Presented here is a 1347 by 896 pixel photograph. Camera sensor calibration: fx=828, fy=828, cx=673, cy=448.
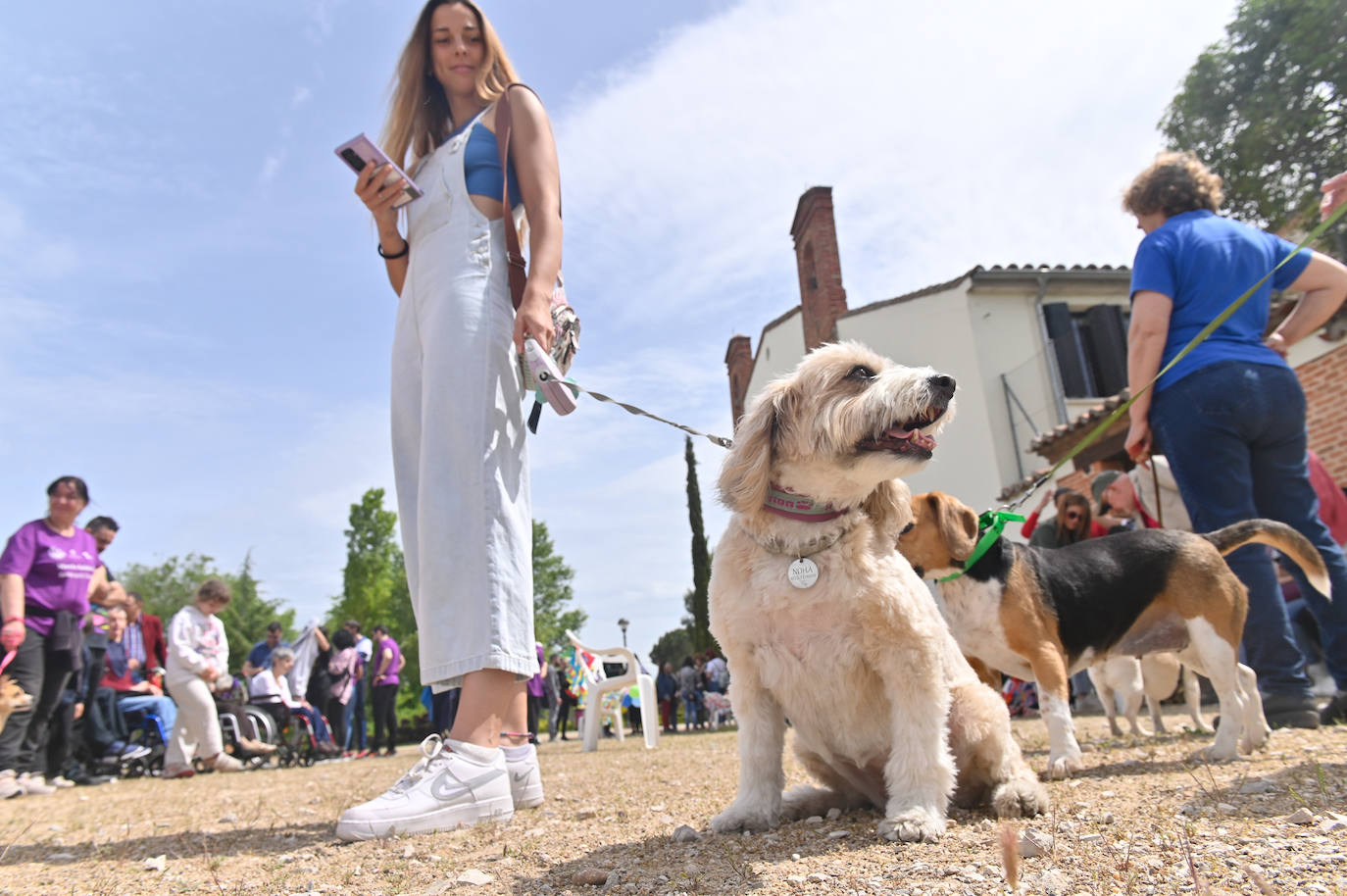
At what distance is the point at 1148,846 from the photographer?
6.80ft

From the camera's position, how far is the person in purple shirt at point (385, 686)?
14.7 meters

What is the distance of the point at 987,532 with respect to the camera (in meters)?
4.33

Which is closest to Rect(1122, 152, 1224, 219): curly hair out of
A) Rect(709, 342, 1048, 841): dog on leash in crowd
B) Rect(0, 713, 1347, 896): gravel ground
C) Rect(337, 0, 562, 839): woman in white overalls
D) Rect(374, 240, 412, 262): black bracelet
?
Rect(709, 342, 1048, 841): dog on leash in crowd

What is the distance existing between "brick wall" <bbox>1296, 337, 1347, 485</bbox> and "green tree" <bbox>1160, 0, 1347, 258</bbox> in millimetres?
13554

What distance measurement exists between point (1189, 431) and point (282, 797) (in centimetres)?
571

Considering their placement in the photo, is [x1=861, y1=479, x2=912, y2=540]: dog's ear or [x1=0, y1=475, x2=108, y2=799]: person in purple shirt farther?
[x1=0, y1=475, x2=108, y2=799]: person in purple shirt

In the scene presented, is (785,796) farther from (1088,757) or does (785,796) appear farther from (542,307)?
(1088,757)

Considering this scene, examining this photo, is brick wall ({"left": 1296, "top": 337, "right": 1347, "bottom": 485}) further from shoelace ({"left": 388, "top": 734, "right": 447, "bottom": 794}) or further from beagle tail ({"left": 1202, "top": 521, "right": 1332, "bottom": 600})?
shoelace ({"left": 388, "top": 734, "right": 447, "bottom": 794})

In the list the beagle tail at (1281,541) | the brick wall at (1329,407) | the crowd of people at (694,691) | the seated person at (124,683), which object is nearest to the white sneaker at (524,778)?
the beagle tail at (1281,541)

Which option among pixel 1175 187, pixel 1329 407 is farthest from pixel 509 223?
pixel 1329 407

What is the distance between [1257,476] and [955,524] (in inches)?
62.0

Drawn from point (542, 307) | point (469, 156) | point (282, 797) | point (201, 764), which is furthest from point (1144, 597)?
point (201, 764)

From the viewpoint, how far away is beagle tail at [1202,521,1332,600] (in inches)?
155

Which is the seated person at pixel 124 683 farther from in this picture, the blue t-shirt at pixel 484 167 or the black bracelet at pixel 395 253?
the blue t-shirt at pixel 484 167
